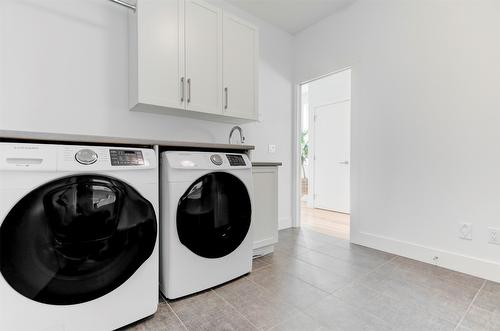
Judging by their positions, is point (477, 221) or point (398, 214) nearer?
point (477, 221)

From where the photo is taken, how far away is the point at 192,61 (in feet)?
6.37

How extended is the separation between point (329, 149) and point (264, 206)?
2.65 m

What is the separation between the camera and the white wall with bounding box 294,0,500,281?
1.74 m

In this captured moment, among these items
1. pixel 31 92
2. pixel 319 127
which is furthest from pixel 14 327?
pixel 319 127

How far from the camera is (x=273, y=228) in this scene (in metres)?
2.15

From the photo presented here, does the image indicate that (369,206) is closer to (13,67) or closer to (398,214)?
(398,214)

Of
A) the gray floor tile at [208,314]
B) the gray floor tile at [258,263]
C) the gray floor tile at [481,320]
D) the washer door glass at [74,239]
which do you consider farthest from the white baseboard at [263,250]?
the gray floor tile at [481,320]

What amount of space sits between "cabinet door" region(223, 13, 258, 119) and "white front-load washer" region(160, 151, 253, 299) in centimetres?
74

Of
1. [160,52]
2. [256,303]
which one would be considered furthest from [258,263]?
[160,52]

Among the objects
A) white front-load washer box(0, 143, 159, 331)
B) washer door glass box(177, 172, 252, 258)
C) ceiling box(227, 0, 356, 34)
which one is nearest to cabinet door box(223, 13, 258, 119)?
ceiling box(227, 0, 356, 34)

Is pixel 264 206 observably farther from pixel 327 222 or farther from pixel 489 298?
pixel 327 222

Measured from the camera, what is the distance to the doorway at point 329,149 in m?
4.00

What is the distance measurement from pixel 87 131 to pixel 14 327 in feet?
4.26

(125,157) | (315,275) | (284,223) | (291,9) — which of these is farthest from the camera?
(284,223)
